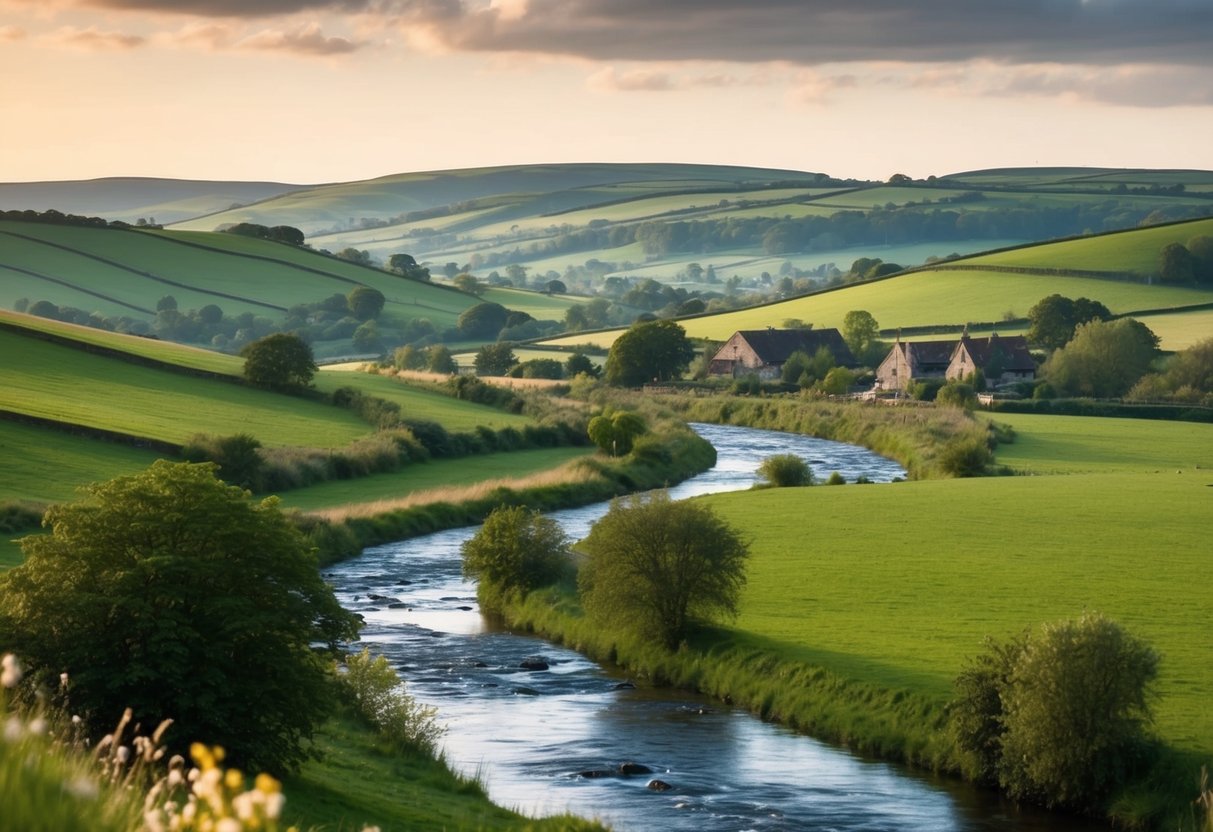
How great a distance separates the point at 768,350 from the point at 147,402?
74.6 metres

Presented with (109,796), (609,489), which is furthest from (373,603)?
(109,796)

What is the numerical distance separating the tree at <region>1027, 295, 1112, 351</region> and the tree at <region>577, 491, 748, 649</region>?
342 ft

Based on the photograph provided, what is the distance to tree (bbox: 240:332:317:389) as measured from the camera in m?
95.4

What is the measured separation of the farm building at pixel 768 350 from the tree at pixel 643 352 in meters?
10.3

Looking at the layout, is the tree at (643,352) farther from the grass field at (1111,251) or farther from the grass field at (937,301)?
the grass field at (1111,251)

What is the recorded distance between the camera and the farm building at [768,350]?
143500 millimetres

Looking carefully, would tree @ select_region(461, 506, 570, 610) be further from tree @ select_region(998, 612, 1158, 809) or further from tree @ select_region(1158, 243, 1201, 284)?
tree @ select_region(1158, 243, 1201, 284)

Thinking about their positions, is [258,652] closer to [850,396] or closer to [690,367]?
[850,396]

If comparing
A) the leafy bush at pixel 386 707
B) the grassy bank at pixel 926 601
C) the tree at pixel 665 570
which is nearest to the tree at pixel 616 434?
the grassy bank at pixel 926 601

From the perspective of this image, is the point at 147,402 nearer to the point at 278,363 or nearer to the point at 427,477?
the point at 278,363

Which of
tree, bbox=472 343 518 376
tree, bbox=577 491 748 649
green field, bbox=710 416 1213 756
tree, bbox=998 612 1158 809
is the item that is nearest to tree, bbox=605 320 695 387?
tree, bbox=472 343 518 376

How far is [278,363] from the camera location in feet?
313

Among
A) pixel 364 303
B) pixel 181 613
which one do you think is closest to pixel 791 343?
pixel 364 303

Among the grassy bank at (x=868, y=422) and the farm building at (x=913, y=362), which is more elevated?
the farm building at (x=913, y=362)
